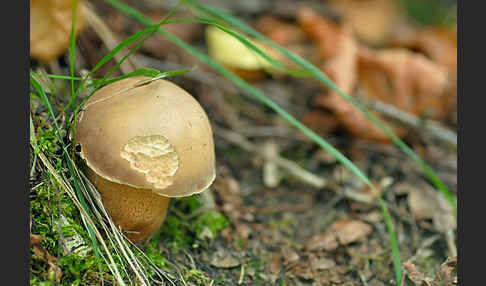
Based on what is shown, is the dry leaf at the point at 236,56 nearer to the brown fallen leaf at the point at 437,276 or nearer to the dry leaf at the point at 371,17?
the dry leaf at the point at 371,17

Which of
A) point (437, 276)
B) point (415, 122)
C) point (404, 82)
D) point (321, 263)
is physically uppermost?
point (404, 82)

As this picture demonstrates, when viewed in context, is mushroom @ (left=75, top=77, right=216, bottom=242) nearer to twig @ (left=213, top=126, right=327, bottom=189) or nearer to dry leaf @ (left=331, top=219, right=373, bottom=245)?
dry leaf @ (left=331, top=219, right=373, bottom=245)

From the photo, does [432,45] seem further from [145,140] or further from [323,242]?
[145,140]

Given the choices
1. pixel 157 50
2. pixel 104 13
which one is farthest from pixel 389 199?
pixel 104 13

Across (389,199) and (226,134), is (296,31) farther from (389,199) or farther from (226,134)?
(389,199)

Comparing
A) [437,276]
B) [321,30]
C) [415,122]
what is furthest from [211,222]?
[321,30]
